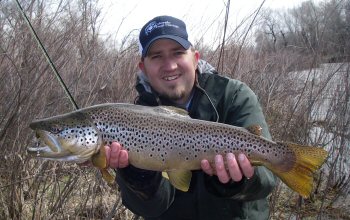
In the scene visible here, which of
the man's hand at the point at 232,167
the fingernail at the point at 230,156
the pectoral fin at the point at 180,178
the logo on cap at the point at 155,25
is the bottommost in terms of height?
the pectoral fin at the point at 180,178

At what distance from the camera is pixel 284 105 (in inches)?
235

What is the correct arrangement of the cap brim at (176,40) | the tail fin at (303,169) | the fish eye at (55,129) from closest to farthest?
the tail fin at (303,169)
the fish eye at (55,129)
the cap brim at (176,40)

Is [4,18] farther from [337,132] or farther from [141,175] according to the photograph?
[337,132]

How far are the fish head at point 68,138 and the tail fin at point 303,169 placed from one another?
3.63 ft

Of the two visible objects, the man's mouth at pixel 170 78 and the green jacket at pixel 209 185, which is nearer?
the green jacket at pixel 209 185

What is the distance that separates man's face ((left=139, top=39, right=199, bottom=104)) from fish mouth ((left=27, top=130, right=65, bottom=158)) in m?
0.83

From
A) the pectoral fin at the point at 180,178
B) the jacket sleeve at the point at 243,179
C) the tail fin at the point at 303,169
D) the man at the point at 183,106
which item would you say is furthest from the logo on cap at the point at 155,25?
the tail fin at the point at 303,169

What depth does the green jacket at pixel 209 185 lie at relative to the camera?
2502 mm

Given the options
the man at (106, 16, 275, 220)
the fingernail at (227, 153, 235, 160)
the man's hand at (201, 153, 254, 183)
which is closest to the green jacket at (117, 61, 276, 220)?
the man at (106, 16, 275, 220)

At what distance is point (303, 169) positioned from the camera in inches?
89.2

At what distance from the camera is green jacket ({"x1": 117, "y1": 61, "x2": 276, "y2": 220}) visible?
98.5 inches

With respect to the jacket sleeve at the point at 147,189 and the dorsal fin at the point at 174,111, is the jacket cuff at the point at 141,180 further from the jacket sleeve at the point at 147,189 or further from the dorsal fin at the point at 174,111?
the dorsal fin at the point at 174,111

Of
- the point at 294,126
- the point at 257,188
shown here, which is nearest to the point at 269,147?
the point at 257,188

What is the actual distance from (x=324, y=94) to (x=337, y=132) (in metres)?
0.66
